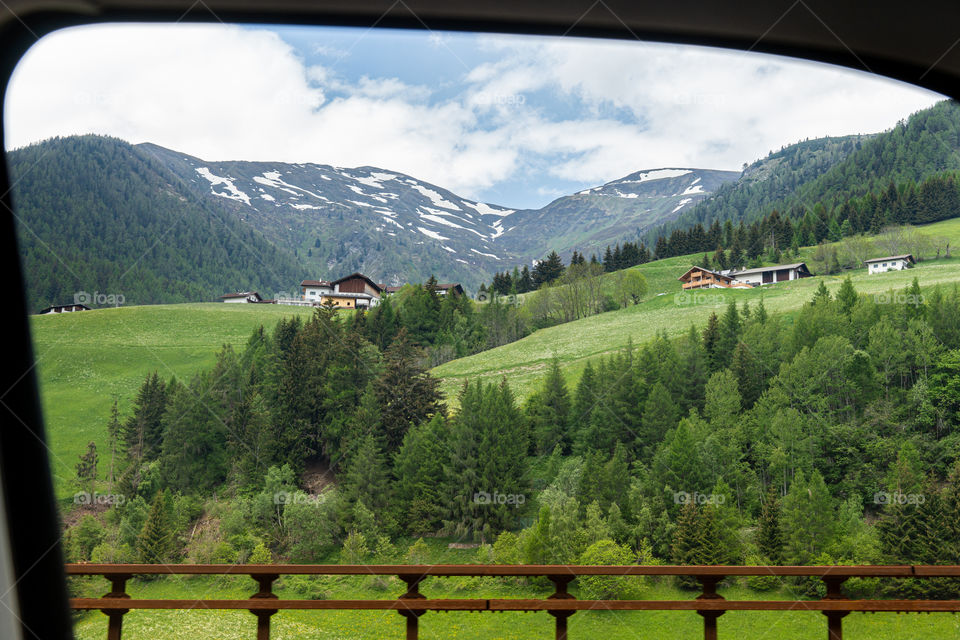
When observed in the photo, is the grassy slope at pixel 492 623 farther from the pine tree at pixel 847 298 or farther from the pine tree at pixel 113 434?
the pine tree at pixel 847 298

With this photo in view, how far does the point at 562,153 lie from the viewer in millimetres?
105312

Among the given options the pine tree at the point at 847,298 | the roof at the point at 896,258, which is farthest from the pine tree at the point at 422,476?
the roof at the point at 896,258

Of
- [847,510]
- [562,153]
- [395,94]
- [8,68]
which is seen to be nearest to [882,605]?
[8,68]

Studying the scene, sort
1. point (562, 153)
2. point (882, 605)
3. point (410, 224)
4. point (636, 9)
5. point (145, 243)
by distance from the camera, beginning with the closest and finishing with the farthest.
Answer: point (636, 9) → point (882, 605) → point (145, 243) → point (410, 224) → point (562, 153)

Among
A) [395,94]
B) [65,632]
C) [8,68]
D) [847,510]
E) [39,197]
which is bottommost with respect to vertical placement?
[847,510]

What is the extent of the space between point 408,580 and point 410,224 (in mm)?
89054

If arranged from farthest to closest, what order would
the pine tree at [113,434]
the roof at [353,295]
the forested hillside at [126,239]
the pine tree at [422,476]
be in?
the forested hillside at [126,239]
the roof at [353,295]
the pine tree at [113,434]
the pine tree at [422,476]

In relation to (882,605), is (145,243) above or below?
above

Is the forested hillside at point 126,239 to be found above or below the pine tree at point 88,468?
above

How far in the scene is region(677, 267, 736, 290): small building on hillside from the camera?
59.4 meters

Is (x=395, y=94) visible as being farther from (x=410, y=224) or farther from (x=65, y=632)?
(x=65, y=632)

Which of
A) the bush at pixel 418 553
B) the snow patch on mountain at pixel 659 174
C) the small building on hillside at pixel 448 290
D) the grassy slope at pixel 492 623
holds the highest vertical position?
the snow patch on mountain at pixel 659 174

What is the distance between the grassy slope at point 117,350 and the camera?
47.6 meters

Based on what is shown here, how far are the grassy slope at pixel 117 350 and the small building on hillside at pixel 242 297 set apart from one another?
59 cm
